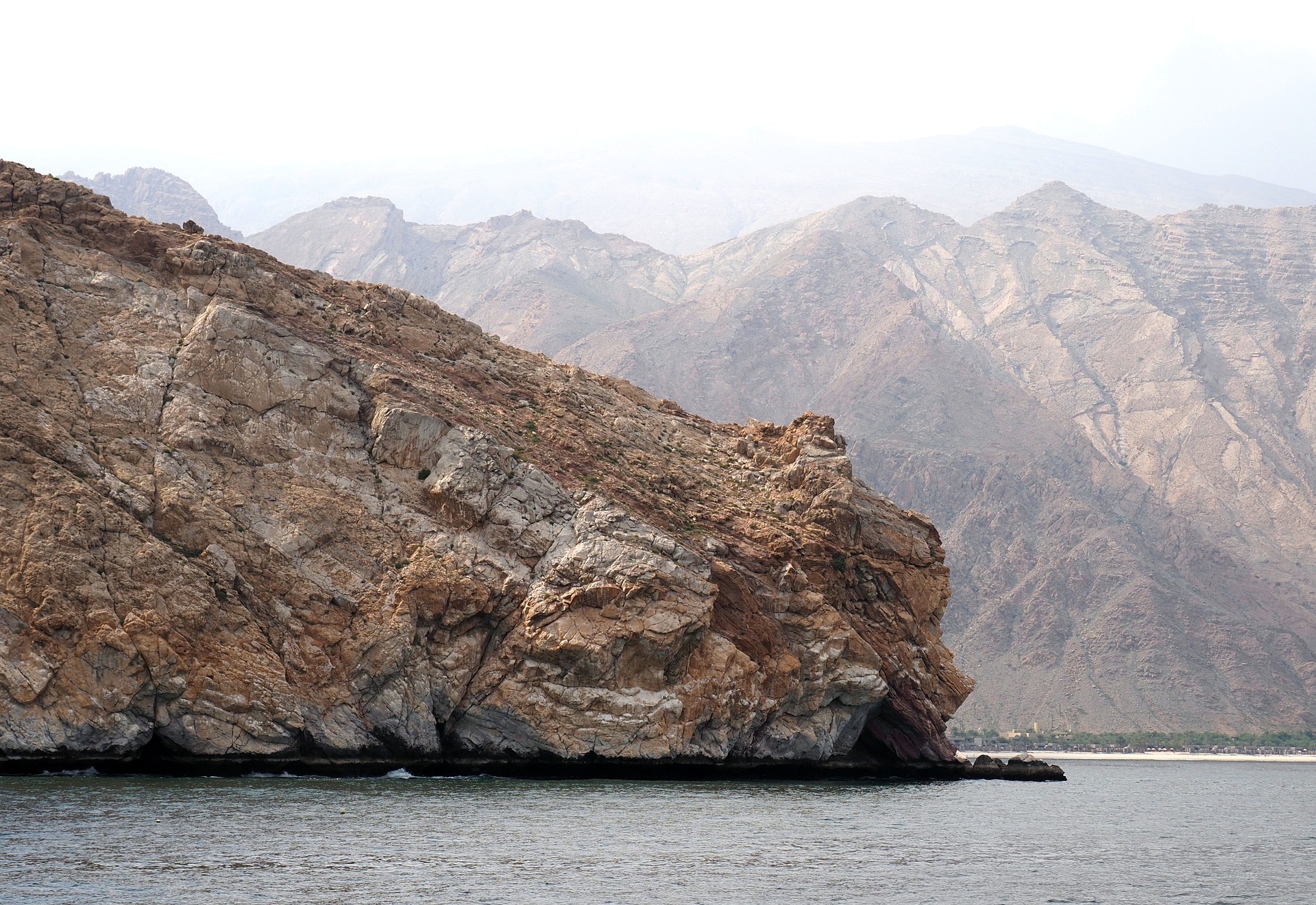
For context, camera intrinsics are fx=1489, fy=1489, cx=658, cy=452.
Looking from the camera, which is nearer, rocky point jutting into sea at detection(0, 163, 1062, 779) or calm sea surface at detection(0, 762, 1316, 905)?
calm sea surface at detection(0, 762, 1316, 905)

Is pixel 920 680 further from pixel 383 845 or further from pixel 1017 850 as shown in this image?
pixel 383 845

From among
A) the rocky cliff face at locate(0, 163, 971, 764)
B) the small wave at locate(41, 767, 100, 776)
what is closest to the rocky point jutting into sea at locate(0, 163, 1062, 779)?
the rocky cliff face at locate(0, 163, 971, 764)

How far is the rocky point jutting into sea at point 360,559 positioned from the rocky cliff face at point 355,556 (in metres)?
0.14

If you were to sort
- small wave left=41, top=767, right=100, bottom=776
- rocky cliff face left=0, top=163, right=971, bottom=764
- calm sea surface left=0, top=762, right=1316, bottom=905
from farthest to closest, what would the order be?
rocky cliff face left=0, top=163, right=971, bottom=764 → small wave left=41, top=767, right=100, bottom=776 → calm sea surface left=0, top=762, right=1316, bottom=905

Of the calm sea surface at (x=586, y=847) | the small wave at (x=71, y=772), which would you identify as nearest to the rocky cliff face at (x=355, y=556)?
the small wave at (x=71, y=772)

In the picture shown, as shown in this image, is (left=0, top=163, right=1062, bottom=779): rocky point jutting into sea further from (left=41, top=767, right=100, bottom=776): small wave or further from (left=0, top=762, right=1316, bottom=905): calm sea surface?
(left=0, top=762, right=1316, bottom=905): calm sea surface

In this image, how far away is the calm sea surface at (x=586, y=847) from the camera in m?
45.5

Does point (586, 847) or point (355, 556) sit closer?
point (586, 847)

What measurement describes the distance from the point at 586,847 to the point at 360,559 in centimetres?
2574

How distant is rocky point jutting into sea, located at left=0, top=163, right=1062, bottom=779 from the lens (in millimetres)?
66062

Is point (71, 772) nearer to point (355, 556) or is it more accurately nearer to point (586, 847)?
point (355, 556)

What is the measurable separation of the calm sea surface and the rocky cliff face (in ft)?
12.0

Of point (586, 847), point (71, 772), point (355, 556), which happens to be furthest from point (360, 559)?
point (586, 847)

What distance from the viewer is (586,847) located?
55.1 metres
